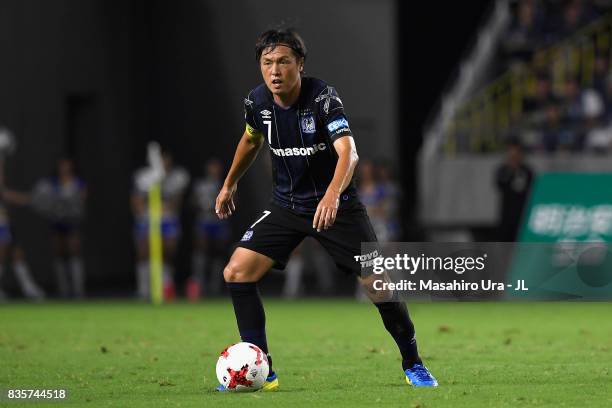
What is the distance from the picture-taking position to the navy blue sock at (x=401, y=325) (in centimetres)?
753

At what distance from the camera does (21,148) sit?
805 inches

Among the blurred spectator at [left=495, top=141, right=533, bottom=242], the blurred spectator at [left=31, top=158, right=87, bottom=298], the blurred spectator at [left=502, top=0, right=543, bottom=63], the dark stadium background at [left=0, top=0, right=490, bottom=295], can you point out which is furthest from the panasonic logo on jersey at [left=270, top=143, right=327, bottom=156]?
the blurred spectator at [left=502, top=0, right=543, bottom=63]

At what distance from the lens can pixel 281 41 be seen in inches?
292

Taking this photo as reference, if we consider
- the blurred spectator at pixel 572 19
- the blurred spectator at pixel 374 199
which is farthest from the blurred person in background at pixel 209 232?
the blurred spectator at pixel 572 19

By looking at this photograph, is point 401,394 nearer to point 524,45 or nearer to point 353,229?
point 353,229

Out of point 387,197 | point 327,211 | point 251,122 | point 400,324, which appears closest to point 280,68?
point 251,122

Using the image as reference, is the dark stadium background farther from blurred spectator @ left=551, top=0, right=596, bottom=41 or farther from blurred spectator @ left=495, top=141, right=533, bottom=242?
blurred spectator @ left=495, top=141, right=533, bottom=242

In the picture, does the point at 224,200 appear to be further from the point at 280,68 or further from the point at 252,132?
the point at 280,68

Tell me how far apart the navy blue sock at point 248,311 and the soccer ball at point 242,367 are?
0.41 ft

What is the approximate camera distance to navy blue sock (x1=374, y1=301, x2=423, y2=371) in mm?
7527

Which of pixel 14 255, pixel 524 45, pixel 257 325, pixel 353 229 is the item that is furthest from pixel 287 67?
pixel 524 45

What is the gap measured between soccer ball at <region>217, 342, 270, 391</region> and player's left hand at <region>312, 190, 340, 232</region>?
2.98ft

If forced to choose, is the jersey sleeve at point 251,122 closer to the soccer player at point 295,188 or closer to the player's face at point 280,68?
the soccer player at point 295,188

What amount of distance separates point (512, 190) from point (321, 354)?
6685 millimetres
